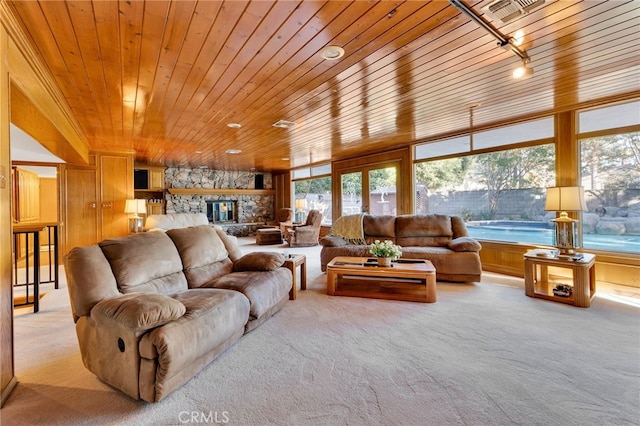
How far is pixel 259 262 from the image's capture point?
3.09 meters

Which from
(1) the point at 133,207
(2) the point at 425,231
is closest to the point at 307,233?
(2) the point at 425,231

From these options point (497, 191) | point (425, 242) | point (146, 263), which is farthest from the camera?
point (497, 191)

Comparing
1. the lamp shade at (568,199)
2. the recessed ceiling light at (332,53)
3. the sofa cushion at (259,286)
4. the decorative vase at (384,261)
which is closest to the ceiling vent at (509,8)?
the recessed ceiling light at (332,53)

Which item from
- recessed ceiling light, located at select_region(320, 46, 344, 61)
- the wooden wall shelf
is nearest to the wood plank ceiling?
recessed ceiling light, located at select_region(320, 46, 344, 61)

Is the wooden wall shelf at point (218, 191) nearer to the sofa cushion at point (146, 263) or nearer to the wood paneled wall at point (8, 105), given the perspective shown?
the wood paneled wall at point (8, 105)

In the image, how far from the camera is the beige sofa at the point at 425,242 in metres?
4.06

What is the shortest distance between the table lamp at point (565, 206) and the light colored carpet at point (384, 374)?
0.79 metres

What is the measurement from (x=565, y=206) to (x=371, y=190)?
13.2 feet

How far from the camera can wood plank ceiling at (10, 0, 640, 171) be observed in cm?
189

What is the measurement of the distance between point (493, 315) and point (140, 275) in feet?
10.8

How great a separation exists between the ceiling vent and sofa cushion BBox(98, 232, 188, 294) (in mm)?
3026

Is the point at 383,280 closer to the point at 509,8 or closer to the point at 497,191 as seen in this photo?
the point at 497,191

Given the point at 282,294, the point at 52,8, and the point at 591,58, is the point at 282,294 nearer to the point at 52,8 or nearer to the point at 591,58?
the point at 52,8

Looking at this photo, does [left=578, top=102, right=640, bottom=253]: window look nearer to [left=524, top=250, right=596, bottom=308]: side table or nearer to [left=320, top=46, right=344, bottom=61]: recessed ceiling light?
[left=524, top=250, right=596, bottom=308]: side table
